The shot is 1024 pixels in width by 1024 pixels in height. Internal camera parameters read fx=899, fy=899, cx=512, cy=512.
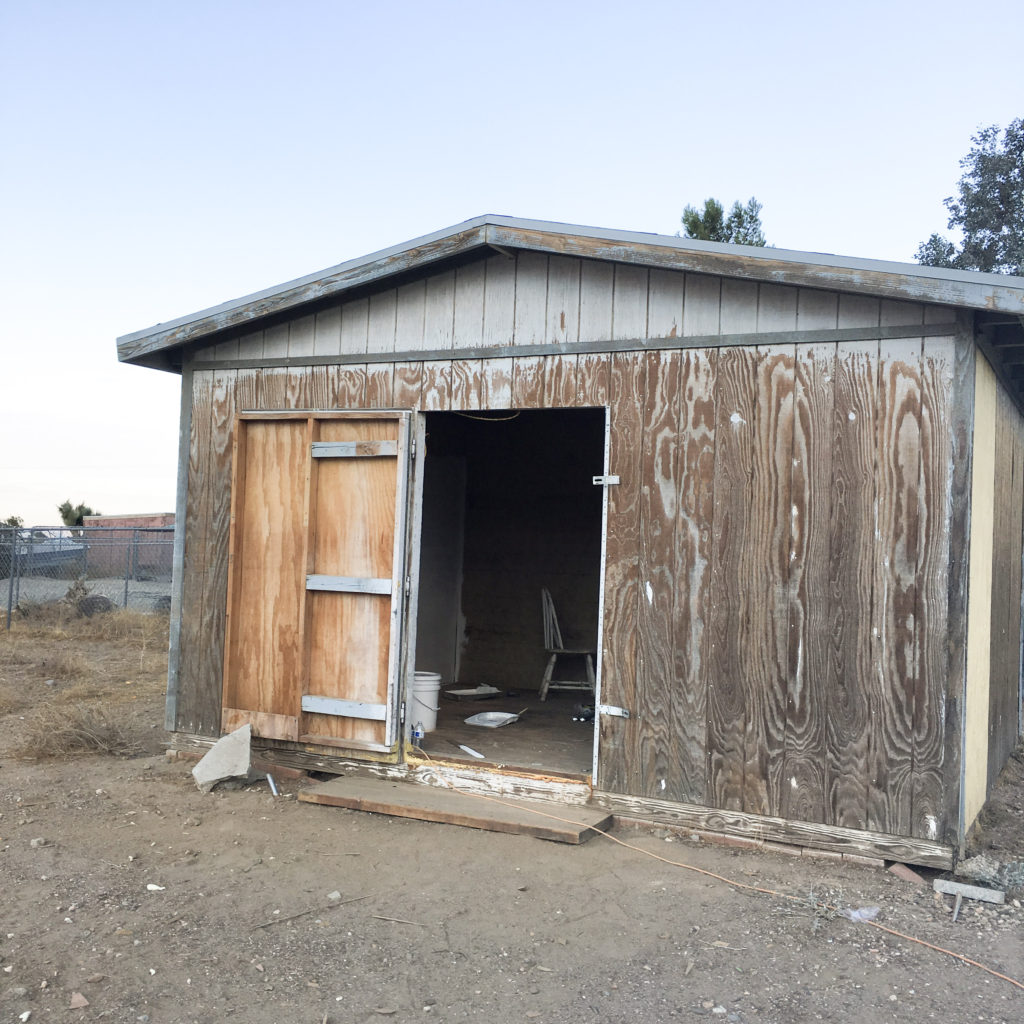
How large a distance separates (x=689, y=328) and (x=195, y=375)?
3.26 m

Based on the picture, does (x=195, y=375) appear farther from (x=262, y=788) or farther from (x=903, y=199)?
(x=903, y=199)

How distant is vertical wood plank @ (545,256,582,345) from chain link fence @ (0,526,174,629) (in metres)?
10.2

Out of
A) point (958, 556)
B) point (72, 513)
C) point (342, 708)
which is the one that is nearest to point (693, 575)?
point (958, 556)

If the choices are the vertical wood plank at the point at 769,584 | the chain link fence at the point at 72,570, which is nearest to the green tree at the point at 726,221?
the chain link fence at the point at 72,570

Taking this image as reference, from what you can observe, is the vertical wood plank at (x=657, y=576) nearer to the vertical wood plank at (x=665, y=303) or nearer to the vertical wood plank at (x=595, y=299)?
the vertical wood plank at (x=665, y=303)

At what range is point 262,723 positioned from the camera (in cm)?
554

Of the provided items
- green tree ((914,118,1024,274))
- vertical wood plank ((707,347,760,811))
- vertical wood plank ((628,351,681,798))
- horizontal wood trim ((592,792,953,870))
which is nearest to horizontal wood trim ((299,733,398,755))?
horizontal wood trim ((592,792,953,870))

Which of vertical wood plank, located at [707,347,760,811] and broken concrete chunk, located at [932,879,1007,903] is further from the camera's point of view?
vertical wood plank, located at [707,347,760,811]

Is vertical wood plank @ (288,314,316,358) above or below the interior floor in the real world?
above

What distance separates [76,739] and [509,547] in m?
4.15

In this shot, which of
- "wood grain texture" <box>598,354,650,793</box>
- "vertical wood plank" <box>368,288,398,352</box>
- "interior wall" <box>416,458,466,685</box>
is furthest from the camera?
"interior wall" <box>416,458,466,685</box>

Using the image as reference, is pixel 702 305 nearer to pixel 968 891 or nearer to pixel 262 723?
pixel 968 891

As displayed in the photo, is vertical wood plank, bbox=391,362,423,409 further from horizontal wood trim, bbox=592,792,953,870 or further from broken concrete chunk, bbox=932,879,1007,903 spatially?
broken concrete chunk, bbox=932,879,1007,903

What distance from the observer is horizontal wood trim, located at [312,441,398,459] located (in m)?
5.29
